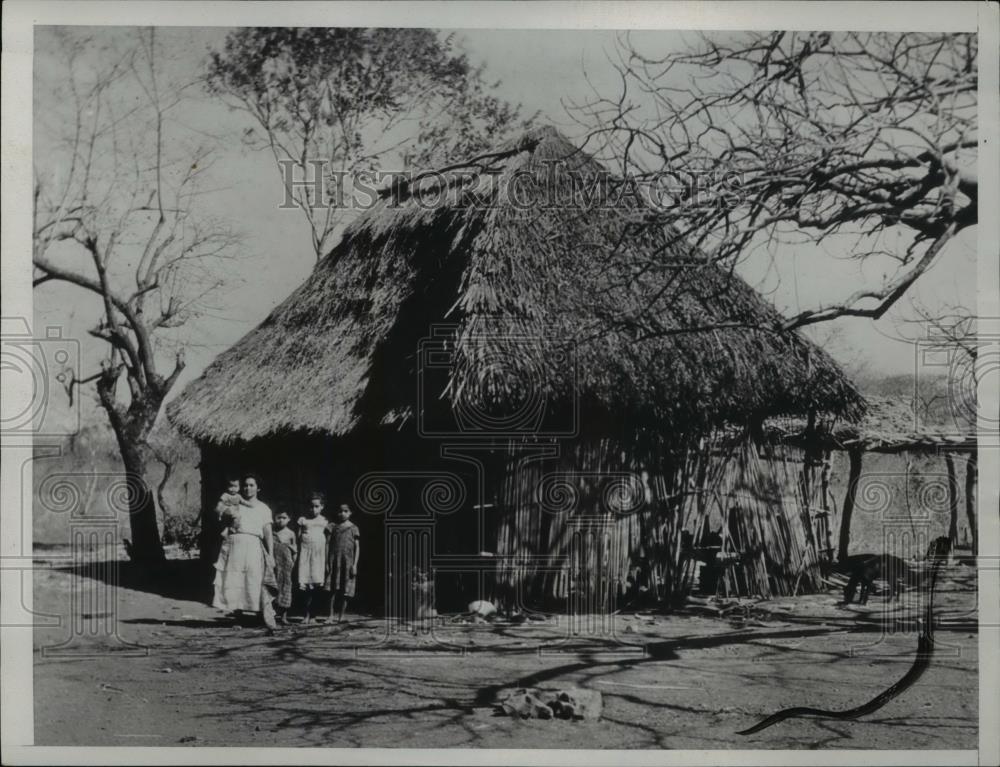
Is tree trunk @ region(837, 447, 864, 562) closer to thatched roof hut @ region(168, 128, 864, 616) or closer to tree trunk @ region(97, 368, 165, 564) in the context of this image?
thatched roof hut @ region(168, 128, 864, 616)

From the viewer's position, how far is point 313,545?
5914mm

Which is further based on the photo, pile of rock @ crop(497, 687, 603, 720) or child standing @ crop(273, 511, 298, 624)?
child standing @ crop(273, 511, 298, 624)

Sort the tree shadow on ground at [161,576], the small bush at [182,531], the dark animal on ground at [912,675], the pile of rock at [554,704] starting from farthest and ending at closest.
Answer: the small bush at [182,531] < the tree shadow on ground at [161,576] < the dark animal on ground at [912,675] < the pile of rock at [554,704]

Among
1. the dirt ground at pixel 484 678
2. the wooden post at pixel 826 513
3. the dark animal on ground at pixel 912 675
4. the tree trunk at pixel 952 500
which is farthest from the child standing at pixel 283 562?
the tree trunk at pixel 952 500

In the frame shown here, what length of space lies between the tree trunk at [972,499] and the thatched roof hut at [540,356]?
0.66 metres

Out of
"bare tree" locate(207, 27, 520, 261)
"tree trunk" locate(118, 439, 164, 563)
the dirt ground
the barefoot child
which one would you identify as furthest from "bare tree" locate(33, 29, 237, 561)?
the barefoot child

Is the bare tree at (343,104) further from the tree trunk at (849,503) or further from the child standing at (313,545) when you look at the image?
the tree trunk at (849,503)

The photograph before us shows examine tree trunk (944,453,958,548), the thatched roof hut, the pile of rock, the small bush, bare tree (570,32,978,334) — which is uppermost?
bare tree (570,32,978,334)

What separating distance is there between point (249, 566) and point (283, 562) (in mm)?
202

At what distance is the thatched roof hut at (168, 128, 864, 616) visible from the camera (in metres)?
5.75

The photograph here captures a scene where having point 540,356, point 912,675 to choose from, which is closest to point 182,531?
point 540,356

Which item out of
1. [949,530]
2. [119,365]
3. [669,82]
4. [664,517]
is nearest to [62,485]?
[119,365]

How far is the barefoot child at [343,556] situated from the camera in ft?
19.2

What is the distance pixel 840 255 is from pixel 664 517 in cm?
174
